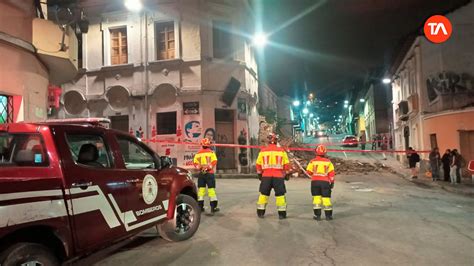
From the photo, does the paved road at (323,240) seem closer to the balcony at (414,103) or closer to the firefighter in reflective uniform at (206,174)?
the firefighter in reflective uniform at (206,174)

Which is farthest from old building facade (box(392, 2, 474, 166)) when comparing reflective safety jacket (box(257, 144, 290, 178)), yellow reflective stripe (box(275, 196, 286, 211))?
yellow reflective stripe (box(275, 196, 286, 211))

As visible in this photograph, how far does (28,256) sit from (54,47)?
8.49m

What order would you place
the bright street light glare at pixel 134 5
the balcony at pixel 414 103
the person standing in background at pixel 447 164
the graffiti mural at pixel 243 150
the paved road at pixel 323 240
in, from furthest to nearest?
the balcony at pixel 414 103 < the graffiti mural at pixel 243 150 < the bright street light glare at pixel 134 5 < the person standing in background at pixel 447 164 < the paved road at pixel 323 240

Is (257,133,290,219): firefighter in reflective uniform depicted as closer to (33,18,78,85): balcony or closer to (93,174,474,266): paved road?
(93,174,474,266): paved road

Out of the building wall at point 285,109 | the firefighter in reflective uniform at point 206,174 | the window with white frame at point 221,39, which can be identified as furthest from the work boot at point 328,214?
the building wall at point 285,109

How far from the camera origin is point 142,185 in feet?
19.0

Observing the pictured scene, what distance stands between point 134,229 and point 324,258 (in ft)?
8.87

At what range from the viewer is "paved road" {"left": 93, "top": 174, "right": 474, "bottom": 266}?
5742 mm

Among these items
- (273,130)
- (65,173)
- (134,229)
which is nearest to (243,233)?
(134,229)

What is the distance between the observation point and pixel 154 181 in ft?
20.2

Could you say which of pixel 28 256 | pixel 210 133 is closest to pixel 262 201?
pixel 28 256

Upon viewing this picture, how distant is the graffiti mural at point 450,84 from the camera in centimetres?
2131

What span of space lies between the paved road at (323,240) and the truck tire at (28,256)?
1.66 metres

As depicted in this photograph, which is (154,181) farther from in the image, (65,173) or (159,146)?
(159,146)
